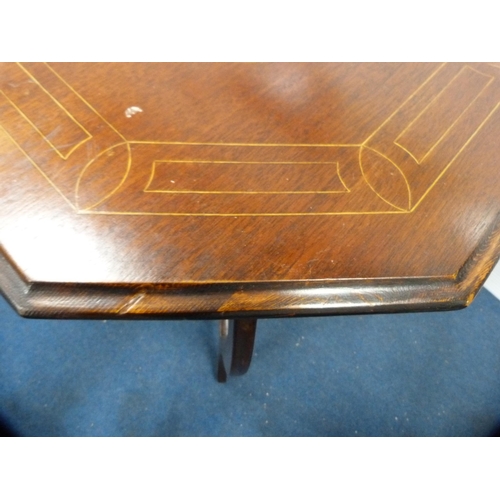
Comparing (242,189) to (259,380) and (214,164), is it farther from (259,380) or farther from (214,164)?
(259,380)

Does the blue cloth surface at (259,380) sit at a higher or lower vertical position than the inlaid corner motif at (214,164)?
lower

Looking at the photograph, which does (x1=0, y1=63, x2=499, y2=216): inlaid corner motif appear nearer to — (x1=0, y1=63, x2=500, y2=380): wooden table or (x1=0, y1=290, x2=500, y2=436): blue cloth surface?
(x1=0, y1=63, x2=500, y2=380): wooden table

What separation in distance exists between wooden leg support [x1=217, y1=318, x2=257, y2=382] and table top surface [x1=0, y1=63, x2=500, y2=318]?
5.4 inches

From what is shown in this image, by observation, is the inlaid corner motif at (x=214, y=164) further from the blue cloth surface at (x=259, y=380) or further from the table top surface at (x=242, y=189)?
the blue cloth surface at (x=259, y=380)

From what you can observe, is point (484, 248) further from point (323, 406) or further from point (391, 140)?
point (323, 406)

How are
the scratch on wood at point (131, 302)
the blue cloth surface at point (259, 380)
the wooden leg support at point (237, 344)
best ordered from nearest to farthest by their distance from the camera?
1. the scratch on wood at point (131, 302)
2. the wooden leg support at point (237, 344)
3. the blue cloth surface at point (259, 380)

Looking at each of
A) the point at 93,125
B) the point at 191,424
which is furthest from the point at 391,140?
the point at 191,424

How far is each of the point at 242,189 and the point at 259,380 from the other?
62 cm

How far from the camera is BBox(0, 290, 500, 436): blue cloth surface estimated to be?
3.16 ft

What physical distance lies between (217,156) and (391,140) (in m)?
0.26

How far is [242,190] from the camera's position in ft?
1.79

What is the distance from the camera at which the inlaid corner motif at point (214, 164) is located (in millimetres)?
530

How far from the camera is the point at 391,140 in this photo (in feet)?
2.09

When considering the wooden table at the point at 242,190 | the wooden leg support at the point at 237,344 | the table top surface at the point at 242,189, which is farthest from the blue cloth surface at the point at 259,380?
the table top surface at the point at 242,189
